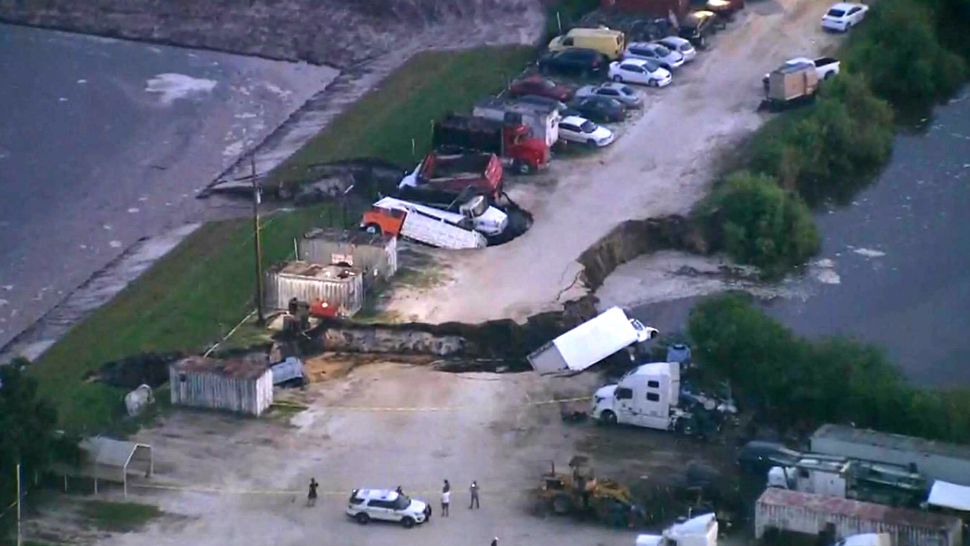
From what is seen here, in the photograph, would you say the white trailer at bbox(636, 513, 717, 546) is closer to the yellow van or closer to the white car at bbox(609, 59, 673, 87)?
the white car at bbox(609, 59, 673, 87)

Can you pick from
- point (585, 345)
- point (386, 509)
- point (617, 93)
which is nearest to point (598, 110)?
point (617, 93)

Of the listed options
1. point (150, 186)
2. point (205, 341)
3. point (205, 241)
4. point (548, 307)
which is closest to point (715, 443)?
point (548, 307)

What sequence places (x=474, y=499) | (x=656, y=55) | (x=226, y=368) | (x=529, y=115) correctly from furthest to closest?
1. (x=656, y=55)
2. (x=529, y=115)
3. (x=226, y=368)
4. (x=474, y=499)

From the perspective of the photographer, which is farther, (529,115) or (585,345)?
(529,115)

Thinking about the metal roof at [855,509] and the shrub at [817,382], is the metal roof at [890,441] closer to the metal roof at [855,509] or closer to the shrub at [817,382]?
the shrub at [817,382]

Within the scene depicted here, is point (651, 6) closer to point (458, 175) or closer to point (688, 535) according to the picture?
point (458, 175)

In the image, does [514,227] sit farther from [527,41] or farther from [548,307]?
[527,41]
